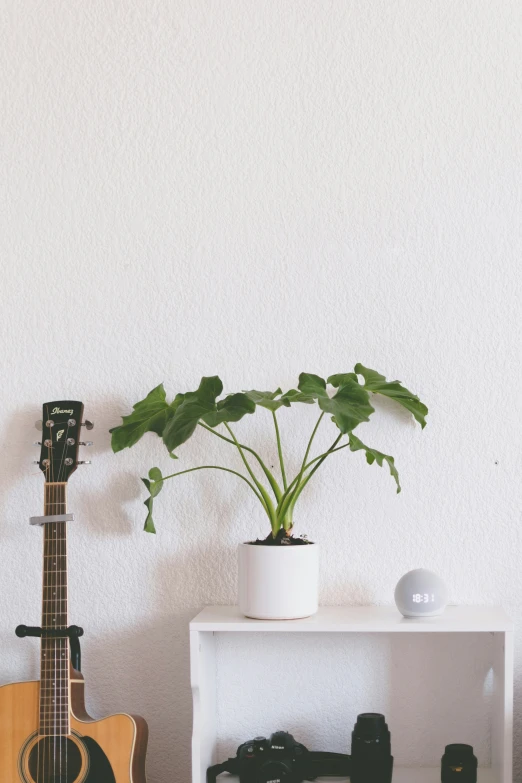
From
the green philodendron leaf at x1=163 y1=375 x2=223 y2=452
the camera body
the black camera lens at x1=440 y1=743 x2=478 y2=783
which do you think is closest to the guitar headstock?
the green philodendron leaf at x1=163 y1=375 x2=223 y2=452

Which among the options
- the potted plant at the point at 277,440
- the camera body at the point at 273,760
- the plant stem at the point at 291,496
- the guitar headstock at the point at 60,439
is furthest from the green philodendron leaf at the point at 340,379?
the camera body at the point at 273,760

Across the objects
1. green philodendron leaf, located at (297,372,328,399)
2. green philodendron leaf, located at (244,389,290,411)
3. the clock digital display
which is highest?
green philodendron leaf, located at (297,372,328,399)

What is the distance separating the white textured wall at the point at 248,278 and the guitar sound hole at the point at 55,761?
0.20m

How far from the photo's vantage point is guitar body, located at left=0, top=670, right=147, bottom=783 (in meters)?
1.44

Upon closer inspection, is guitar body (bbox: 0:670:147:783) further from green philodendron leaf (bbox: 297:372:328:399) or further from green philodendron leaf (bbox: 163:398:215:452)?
green philodendron leaf (bbox: 297:372:328:399)

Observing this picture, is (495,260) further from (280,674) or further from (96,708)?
(96,708)

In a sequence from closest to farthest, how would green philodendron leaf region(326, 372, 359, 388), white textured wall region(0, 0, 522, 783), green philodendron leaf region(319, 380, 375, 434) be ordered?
green philodendron leaf region(319, 380, 375, 434), green philodendron leaf region(326, 372, 359, 388), white textured wall region(0, 0, 522, 783)

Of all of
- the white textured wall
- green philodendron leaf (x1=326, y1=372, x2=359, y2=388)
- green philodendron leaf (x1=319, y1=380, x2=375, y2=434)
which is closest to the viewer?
green philodendron leaf (x1=319, y1=380, x2=375, y2=434)

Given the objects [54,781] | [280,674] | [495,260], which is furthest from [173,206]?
[54,781]

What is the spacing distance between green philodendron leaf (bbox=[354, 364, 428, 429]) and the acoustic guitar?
0.59 m

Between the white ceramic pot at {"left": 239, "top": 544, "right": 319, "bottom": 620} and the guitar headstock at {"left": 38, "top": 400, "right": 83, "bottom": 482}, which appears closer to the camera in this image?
the white ceramic pot at {"left": 239, "top": 544, "right": 319, "bottom": 620}

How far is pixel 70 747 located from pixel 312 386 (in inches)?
28.9

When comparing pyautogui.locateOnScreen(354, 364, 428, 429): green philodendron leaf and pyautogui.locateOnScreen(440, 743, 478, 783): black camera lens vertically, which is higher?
pyautogui.locateOnScreen(354, 364, 428, 429): green philodendron leaf

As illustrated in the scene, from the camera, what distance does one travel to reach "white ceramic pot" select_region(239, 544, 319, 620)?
1449mm
